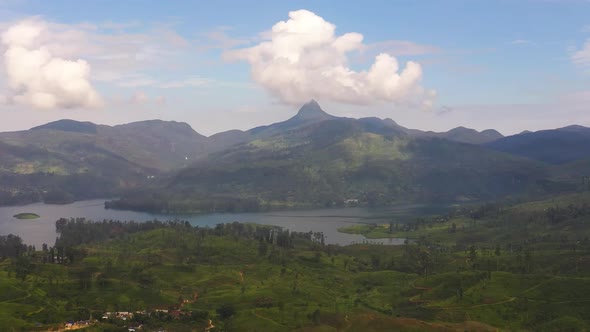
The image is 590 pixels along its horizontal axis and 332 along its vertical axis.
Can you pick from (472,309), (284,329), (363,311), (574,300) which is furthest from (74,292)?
(574,300)

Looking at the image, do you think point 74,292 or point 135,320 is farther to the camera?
point 74,292

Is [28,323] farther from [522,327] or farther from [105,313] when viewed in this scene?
[522,327]

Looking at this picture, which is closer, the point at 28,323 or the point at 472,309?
the point at 28,323

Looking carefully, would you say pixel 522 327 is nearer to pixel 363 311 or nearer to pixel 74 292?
pixel 363 311

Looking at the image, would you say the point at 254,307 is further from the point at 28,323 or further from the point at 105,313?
the point at 28,323

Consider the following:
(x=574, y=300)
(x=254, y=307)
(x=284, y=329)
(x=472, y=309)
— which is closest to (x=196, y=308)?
(x=254, y=307)

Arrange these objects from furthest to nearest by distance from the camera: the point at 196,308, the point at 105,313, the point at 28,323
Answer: the point at 196,308 < the point at 105,313 < the point at 28,323

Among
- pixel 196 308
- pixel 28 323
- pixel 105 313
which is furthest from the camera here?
pixel 196 308

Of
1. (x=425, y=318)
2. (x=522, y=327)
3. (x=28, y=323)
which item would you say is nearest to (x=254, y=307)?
(x=425, y=318)
